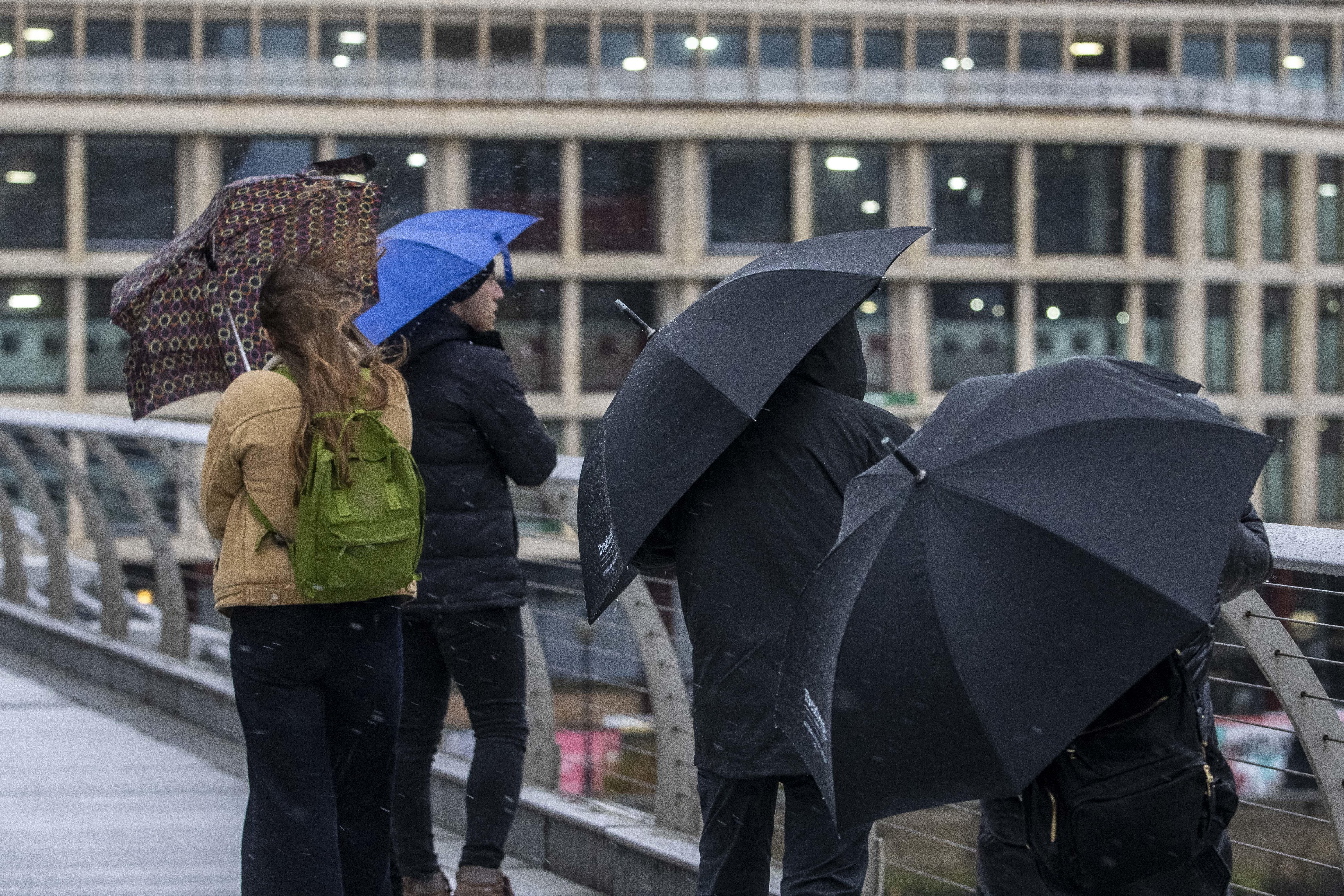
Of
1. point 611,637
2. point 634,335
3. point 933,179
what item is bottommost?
point 611,637

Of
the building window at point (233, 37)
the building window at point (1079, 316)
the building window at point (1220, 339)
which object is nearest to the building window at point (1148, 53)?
the building window at point (1220, 339)

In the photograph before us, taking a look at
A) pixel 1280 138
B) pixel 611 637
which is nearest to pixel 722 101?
pixel 1280 138

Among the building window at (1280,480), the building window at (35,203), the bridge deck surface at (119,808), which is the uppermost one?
the building window at (35,203)

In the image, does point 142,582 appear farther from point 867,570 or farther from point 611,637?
point 611,637

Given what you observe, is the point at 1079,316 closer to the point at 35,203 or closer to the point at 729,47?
the point at 729,47

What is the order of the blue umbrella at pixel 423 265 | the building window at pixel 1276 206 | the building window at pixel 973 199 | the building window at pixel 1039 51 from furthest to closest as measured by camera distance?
the building window at pixel 1039 51, the building window at pixel 1276 206, the building window at pixel 973 199, the blue umbrella at pixel 423 265

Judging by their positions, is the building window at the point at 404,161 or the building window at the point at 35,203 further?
the building window at the point at 35,203

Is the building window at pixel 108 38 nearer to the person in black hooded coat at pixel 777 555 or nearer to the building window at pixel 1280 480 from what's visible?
the building window at pixel 1280 480

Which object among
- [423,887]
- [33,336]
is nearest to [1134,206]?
[33,336]

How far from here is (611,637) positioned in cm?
3272

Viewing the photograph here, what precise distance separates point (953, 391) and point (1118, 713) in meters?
0.58

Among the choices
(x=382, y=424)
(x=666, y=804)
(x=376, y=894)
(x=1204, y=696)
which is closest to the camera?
(x=1204, y=696)

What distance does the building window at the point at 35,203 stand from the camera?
48.8 meters

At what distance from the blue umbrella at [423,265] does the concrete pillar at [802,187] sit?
4447 centimetres
